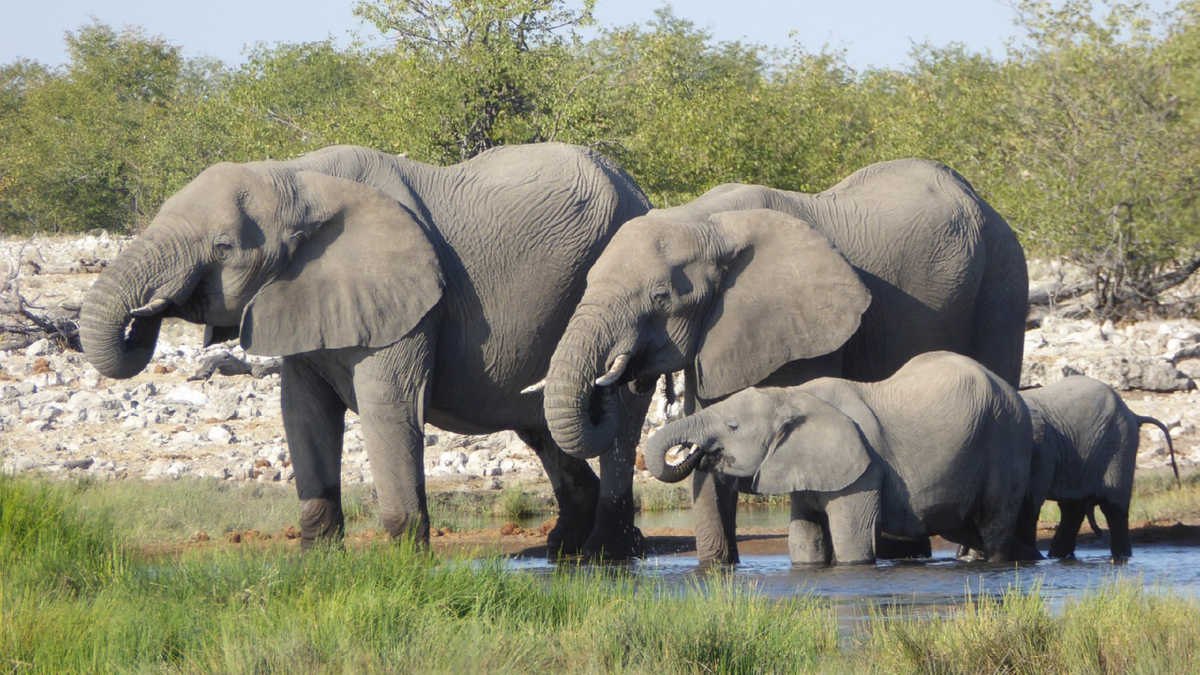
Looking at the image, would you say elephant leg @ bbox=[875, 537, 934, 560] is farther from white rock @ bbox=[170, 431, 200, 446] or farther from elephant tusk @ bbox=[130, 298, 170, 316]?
white rock @ bbox=[170, 431, 200, 446]

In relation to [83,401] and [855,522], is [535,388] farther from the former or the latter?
[83,401]

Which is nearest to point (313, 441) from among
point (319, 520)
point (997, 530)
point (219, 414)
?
point (319, 520)

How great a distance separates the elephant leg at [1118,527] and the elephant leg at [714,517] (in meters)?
2.42

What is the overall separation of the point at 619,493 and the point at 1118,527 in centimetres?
303

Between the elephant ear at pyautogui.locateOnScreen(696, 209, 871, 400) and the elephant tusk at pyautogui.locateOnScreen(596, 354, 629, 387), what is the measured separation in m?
0.60

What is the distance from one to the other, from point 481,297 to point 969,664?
4252 mm

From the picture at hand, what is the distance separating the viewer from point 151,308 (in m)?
8.41

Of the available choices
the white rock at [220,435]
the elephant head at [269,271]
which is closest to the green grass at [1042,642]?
the elephant head at [269,271]

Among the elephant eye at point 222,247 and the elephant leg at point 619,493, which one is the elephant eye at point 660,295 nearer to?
the elephant leg at point 619,493

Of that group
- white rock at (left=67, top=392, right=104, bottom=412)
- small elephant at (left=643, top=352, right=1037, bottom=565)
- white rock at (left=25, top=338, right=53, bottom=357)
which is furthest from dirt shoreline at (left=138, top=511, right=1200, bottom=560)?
white rock at (left=25, top=338, right=53, bottom=357)

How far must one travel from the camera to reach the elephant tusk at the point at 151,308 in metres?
8.40

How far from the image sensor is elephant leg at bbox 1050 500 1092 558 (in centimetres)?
998

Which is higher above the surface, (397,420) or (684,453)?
(397,420)

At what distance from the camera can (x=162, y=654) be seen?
5.73 metres
